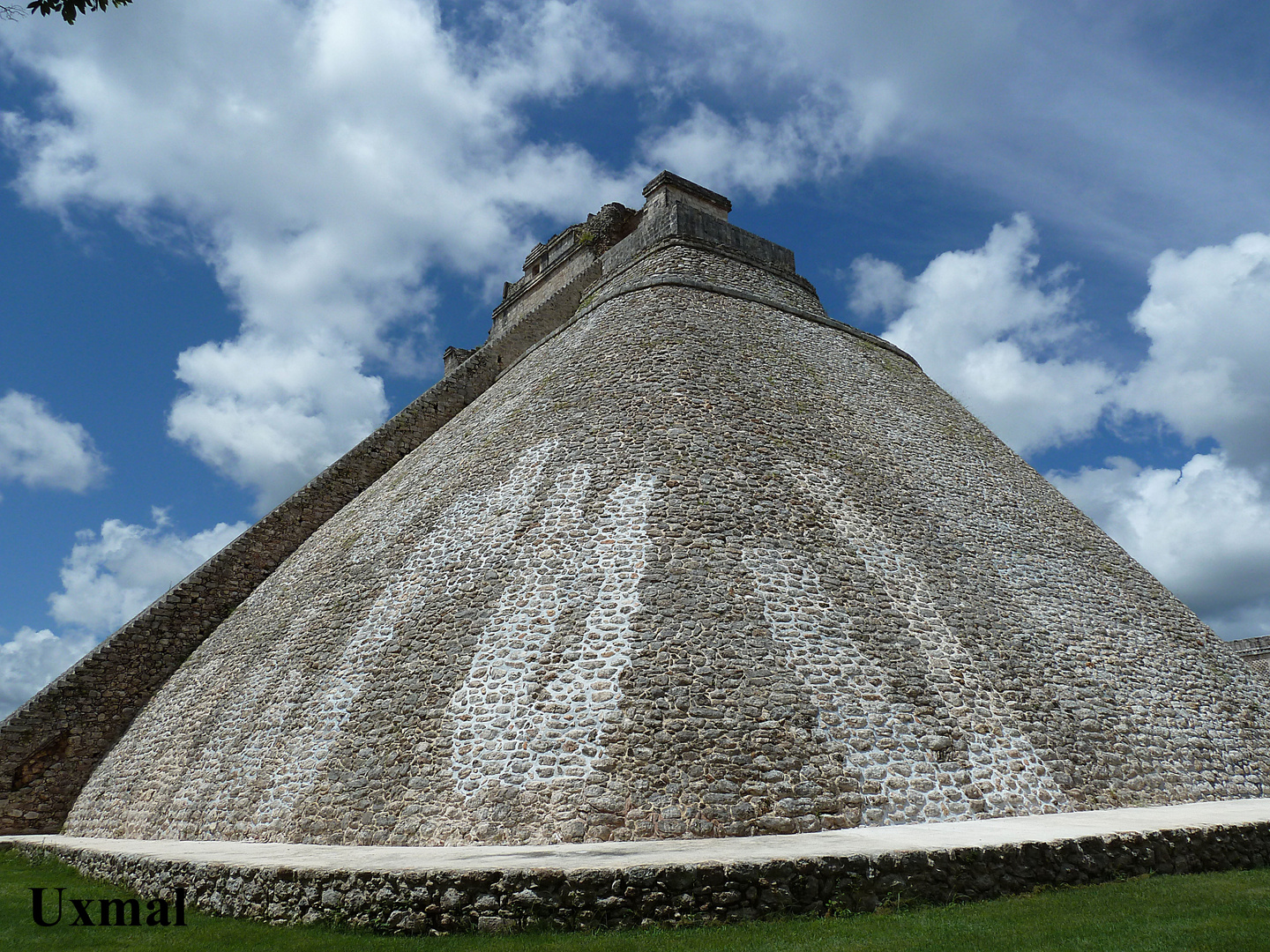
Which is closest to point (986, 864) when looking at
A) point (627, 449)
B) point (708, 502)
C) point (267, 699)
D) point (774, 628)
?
point (774, 628)

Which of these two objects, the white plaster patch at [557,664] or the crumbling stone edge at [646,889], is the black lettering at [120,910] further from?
the white plaster patch at [557,664]

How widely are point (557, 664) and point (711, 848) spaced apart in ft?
9.19

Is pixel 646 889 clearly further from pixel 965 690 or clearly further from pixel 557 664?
pixel 965 690

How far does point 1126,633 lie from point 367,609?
10.8m

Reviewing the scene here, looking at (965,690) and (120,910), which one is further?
(965,690)

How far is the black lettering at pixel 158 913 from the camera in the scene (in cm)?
563

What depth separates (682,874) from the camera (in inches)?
196

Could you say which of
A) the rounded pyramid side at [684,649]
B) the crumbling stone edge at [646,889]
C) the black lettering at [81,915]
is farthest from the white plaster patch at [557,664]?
the black lettering at [81,915]

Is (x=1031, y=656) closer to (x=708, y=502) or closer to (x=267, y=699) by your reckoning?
(x=708, y=502)

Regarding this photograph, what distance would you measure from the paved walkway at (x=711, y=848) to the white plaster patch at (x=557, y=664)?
90 centimetres

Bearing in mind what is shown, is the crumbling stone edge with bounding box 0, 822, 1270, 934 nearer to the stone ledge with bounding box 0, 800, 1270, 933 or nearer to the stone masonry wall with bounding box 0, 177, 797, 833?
the stone ledge with bounding box 0, 800, 1270, 933

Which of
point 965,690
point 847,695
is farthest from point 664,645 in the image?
point 965,690

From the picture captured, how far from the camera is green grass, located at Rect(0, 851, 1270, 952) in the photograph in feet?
14.4

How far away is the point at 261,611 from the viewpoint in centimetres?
1262
